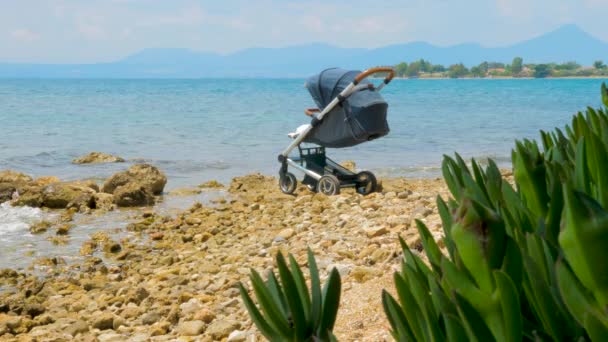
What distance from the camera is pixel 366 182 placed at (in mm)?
8539

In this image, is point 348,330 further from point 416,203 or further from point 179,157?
point 179,157

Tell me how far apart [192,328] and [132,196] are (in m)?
5.88

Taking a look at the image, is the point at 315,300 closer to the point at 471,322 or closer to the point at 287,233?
the point at 471,322

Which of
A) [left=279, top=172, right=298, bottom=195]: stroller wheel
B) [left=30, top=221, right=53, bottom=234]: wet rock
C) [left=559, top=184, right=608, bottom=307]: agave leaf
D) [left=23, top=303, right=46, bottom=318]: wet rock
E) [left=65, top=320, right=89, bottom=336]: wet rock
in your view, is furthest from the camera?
[left=279, top=172, right=298, bottom=195]: stroller wheel

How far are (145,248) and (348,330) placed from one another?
14.3 ft

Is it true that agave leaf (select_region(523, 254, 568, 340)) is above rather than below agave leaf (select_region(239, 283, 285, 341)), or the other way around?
above

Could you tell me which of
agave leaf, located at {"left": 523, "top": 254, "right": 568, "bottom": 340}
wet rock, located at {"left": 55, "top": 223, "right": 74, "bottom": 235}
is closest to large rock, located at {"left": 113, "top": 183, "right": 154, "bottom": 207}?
wet rock, located at {"left": 55, "top": 223, "right": 74, "bottom": 235}

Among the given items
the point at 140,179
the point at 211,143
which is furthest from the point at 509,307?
the point at 211,143

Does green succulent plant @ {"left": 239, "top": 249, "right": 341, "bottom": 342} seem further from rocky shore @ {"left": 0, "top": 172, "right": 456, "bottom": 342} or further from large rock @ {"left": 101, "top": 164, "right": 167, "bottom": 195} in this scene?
large rock @ {"left": 101, "top": 164, "right": 167, "bottom": 195}

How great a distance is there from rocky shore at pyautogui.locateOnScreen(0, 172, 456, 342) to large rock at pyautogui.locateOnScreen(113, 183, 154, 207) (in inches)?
44.6

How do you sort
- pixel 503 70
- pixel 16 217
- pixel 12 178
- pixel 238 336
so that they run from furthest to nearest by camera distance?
pixel 503 70
pixel 12 178
pixel 16 217
pixel 238 336

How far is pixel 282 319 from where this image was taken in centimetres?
98

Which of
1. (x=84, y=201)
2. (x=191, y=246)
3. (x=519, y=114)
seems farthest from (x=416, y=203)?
(x=519, y=114)

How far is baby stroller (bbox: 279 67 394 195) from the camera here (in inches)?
311
